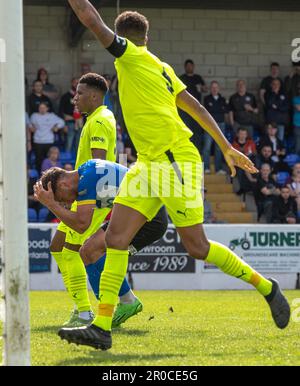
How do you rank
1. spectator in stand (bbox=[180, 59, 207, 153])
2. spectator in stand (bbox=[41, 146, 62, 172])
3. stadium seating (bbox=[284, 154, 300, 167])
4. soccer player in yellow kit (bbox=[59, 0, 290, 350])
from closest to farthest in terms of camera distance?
soccer player in yellow kit (bbox=[59, 0, 290, 350]), spectator in stand (bbox=[41, 146, 62, 172]), spectator in stand (bbox=[180, 59, 207, 153]), stadium seating (bbox=[284, 154, 300, 167])

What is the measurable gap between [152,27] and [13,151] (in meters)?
20.0

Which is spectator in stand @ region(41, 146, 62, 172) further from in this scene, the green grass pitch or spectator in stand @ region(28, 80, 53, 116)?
the green grass pitch

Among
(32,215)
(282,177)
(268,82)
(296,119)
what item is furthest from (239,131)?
(32,215)

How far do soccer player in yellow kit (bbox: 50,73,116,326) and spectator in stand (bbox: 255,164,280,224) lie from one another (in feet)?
40.0

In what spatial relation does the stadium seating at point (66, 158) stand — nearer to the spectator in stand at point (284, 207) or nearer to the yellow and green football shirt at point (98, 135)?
the spectator in stand at point (284, 207)

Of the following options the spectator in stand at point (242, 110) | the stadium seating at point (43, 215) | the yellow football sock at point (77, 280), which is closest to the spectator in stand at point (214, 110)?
the spectator in stand at point (242, 110)

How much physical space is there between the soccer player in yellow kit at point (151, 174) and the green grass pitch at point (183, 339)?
0.42 metres

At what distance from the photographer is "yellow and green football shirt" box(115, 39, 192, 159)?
272 inches

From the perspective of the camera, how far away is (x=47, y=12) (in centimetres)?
2406

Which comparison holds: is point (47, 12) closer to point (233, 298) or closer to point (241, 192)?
point (241, 192)

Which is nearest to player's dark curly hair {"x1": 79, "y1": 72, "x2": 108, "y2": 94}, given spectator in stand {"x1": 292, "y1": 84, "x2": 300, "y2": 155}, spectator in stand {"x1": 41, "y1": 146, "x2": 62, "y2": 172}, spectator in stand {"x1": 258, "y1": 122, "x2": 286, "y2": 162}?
spectator in stand {"x1": 41, "y1": 146, "x2": 62, "y2": 172}

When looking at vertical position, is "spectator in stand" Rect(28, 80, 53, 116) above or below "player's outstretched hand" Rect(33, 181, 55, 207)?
above

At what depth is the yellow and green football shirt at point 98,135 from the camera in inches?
341

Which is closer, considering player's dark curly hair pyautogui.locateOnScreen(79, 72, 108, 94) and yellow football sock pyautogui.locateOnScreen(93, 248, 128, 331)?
yellow football sock pyautogui.locateOnScreen(93, 248, 128, 331)
